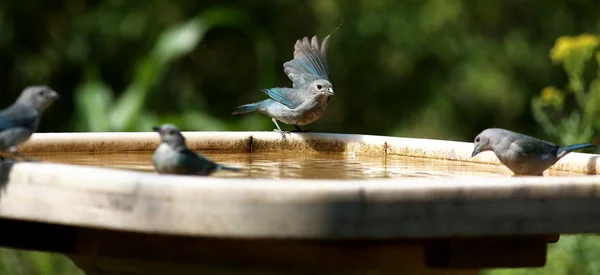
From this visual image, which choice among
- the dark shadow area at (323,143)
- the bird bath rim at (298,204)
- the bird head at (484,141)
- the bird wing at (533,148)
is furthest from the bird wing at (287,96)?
the bird bath rim at (298,204)

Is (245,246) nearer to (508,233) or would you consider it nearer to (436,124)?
(508,233)

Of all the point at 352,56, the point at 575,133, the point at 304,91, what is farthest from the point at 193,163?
the point at 352,56

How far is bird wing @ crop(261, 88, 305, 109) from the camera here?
17.5 ft


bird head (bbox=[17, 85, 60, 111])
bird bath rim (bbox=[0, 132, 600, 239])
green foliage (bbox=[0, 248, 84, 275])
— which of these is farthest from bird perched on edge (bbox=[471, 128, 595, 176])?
green foliage (bbox=[0, 248, 84, 275])

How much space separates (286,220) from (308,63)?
10.5 feet

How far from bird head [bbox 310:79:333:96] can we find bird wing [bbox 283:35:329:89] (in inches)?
4.9

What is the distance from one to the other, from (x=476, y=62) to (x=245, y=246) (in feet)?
27.6

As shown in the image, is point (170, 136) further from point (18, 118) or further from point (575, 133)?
point (575, 133)

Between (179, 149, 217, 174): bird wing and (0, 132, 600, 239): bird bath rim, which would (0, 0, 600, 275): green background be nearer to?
(179, 149, 217, 174): bird wing

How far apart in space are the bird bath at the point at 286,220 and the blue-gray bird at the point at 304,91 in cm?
196

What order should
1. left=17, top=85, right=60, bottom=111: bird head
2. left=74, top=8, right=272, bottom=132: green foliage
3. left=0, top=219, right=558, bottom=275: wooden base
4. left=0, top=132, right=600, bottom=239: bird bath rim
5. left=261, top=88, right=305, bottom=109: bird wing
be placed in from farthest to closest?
left=74, top=8, right=272, bottom=132: green foliage
left=261, top=88, right=305, bottom=109: bird wing
left=17, top=85, right=60, bottom=111: bird head
left=0, top=219, right=558, bottom=275: wooden base
left=0, top=132, right=600, bottom=239: bird bath rim

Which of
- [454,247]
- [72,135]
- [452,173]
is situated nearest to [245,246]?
[454,247]

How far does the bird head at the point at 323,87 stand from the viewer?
518 centimetres

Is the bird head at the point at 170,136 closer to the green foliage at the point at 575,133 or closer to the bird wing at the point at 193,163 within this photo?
the bird wing at the point at 193,163
